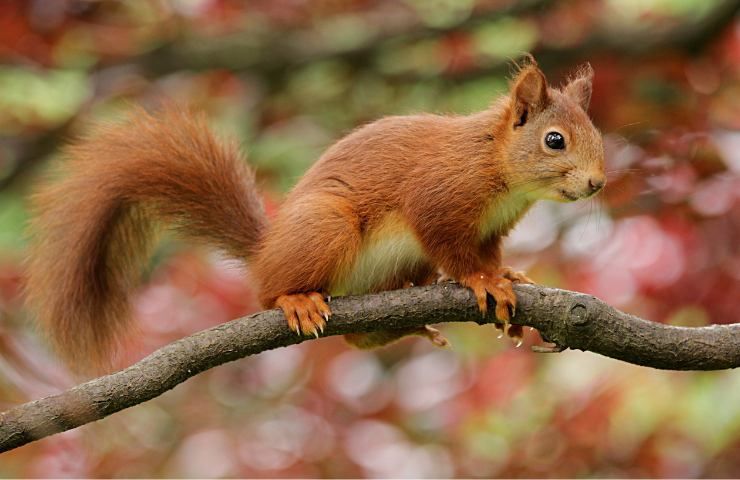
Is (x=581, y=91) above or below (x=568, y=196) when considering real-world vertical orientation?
above

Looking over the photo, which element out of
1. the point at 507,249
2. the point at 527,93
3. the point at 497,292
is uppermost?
the point at 527,93

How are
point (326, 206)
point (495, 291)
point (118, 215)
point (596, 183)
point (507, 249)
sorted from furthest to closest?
point (507, 249)
point (118, 215)
point (326, 206)
point (596, 183)
point (495, 291)

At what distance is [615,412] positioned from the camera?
14.3 ft

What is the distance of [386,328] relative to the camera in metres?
2.56

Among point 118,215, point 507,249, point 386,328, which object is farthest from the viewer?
point 507,249

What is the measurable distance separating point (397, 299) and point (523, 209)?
706 millimetres

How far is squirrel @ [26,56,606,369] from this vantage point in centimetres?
293

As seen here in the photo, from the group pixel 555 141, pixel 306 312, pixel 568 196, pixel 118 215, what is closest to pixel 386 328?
pixel 306 312

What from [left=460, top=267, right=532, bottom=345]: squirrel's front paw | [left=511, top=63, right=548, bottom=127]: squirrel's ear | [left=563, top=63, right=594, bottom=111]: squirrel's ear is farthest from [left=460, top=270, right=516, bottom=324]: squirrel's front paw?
[left=563, top=63, right=594, bottom=111]: squirrel's ear

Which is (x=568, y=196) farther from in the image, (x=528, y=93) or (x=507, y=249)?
(x=507, y=249)

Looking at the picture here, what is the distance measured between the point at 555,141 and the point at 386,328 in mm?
803


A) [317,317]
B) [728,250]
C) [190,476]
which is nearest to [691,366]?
[317,317]

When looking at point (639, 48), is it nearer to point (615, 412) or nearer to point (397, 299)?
point (615, 412)

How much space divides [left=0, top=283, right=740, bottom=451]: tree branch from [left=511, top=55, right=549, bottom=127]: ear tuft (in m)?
0.65
